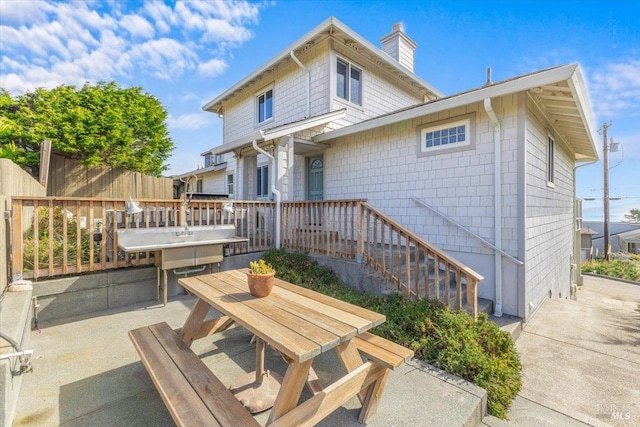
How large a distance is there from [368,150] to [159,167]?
25.3ft

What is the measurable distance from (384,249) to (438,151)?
2120 millimetres

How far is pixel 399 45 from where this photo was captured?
32.7ft

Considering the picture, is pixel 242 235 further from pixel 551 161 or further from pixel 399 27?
pixel 399 27

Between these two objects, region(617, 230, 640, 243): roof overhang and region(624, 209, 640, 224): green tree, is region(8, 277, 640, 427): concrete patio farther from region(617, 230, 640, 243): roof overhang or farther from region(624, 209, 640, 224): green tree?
region(624, 209, 640, 224): green tree

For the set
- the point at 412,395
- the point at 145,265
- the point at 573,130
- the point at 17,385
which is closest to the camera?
the point at 17,385

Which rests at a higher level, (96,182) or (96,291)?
(96,182)

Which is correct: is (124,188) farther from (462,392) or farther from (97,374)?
(462,392)

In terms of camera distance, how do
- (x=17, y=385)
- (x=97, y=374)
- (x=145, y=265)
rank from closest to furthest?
1. (x=17, y=385)
2. (x=97, y=374)
3. (x=145, y=265)

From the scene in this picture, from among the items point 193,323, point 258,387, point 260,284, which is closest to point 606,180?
point 260,284

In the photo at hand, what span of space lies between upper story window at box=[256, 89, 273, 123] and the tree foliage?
132 inches

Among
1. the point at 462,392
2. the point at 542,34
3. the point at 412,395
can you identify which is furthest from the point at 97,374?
the point at 542,34

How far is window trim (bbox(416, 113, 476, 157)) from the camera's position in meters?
5.00

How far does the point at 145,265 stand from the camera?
4.70 metres

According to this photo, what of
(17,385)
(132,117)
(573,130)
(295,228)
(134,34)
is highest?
(134,34)
